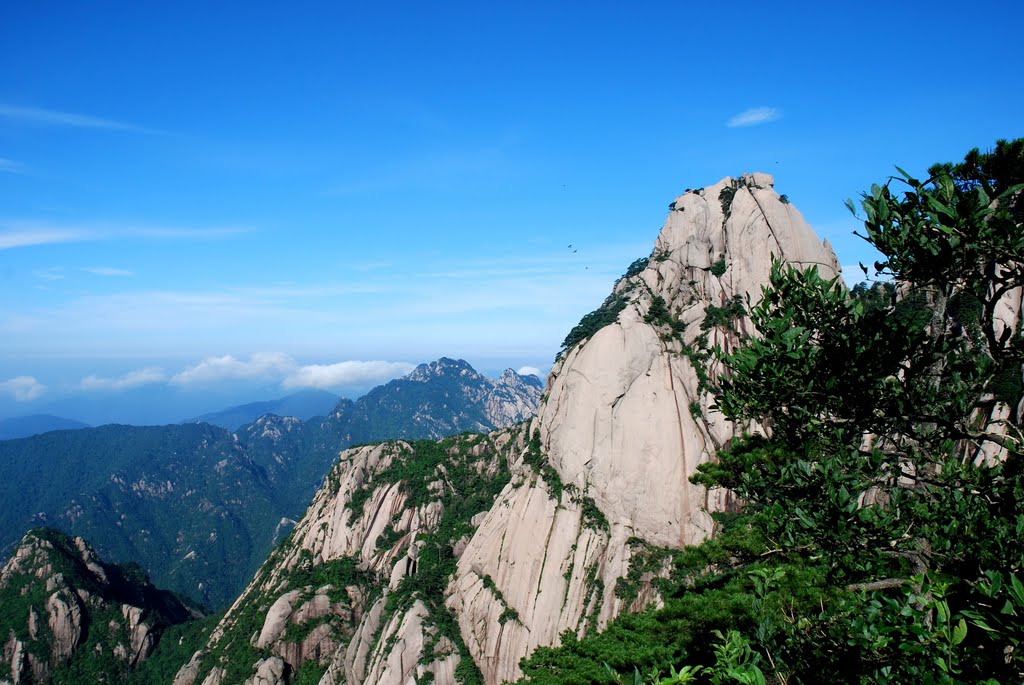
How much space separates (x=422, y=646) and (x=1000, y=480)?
156ft

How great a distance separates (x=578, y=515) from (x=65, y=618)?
3382 inches

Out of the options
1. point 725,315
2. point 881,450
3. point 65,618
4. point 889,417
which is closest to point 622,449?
point 725,315

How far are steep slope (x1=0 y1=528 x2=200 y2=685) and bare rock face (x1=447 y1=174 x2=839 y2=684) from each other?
2649 inches

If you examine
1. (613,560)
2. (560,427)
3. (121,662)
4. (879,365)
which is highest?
(879,365)

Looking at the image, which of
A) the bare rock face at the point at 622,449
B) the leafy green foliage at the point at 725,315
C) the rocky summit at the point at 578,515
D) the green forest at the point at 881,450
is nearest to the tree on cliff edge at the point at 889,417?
the green forest at the point at 881,450

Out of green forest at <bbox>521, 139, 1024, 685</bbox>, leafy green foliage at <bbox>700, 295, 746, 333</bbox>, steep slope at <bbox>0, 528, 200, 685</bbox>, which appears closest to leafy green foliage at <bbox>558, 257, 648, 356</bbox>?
leafy green foliage at <bbox>700, 295, 746, 333</bbox>

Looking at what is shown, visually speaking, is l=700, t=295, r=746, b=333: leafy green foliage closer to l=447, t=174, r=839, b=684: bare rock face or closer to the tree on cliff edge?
l=447, t=174, r=839, b=684: bare rock face

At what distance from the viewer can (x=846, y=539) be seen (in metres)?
11.4

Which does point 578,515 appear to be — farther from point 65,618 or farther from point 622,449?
point 65,618

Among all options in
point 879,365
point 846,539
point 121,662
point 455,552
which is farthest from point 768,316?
point 121,662

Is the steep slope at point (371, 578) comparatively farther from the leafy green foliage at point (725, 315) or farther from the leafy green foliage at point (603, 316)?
the leafy green foliage at point (725, 315)

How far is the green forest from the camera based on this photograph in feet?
29.1

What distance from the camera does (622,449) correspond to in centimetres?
4631

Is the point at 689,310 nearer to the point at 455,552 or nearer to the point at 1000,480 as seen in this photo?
the point at 455,552
